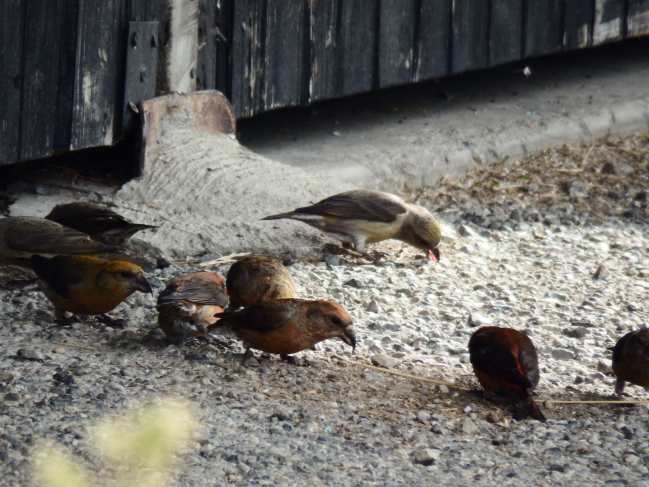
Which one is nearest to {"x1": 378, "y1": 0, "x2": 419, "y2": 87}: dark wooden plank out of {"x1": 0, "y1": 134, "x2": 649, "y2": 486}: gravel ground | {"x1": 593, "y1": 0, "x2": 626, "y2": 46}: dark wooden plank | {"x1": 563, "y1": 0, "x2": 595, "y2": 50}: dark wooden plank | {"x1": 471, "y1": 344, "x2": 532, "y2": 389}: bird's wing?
{"x1": 0, "y1": 134, "x2": 649, "y2": 486}: gravel ground

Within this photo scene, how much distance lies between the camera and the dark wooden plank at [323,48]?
7500 millimetres

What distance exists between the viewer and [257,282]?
5031 millimetres

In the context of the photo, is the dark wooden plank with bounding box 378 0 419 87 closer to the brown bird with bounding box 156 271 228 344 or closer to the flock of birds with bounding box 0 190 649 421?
the flock of birds with bounding box 0 190 649 421

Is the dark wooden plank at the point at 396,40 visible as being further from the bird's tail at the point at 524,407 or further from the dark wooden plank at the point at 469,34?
the bird's tail at the point at 524,407

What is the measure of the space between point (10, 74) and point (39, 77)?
229 millimetres

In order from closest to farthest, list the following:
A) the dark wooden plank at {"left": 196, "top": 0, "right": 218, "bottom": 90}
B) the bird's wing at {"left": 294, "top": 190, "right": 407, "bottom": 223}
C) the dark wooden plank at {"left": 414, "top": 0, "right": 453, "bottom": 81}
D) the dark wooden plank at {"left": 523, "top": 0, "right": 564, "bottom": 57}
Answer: the bird's wing at {"left": 294, "top": 190, "right": 407, "bottom": 223} → the dark wooden plank at {"left": 196, "top": 0, "right": 218, "bottom": 90} → the dark wooden plank at {"left": 414, "top": 0, "right": 453, "bottom": 81} → the dark wooden plank at {"left": 523, "top": 0, "right": 564, "bottom": 57}

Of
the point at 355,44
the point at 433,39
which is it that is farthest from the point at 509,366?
the point at 433,39

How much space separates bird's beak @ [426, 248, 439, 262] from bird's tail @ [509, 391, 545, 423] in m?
2.34

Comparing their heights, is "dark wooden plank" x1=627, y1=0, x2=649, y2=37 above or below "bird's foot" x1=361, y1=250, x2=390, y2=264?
above

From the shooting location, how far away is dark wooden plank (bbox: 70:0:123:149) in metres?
6.08

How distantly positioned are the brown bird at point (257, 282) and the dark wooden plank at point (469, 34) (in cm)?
429

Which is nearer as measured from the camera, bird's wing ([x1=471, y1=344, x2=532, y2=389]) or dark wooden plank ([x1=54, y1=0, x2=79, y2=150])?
bird's wing ([x1=471, y1=344, x2=532, y2=389])

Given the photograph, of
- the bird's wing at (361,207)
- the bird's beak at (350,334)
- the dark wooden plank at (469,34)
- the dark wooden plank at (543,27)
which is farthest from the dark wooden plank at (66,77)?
the dark wooden plank at (543,27)

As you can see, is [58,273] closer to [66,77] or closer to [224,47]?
[66,77]
